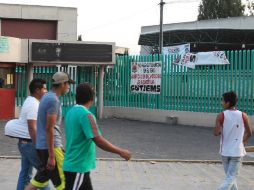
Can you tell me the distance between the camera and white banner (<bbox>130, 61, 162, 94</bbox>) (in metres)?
20.1

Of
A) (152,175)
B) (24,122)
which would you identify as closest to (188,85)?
(152,175)

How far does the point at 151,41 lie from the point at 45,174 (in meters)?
34.2

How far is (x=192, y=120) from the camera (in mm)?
18875

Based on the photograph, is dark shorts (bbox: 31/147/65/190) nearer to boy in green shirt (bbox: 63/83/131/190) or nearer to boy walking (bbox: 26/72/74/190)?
boy walking (bbox: 26/72/74/190)

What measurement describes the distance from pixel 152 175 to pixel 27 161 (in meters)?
3.40

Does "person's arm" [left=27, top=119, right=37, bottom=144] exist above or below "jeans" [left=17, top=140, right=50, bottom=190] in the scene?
above

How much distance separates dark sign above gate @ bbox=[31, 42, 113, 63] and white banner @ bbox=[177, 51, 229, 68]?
3.24m

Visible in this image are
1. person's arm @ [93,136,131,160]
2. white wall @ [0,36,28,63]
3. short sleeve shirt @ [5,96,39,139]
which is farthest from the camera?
white wall @ [0,36,28,63]

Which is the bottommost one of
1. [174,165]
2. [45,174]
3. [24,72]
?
[174,165]

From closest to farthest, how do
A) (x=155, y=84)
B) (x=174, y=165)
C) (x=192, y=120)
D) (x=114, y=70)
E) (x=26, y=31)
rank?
(x=174, y=165), (x=192, y=120), (x=155, y=84), (x=114, y=70), (x=26, y=31)

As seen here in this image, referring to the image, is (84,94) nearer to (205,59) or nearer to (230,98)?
(230,98)

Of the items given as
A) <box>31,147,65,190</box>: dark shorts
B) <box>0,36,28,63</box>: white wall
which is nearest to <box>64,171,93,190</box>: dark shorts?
<box>31,147,65,190</box>: dark shorts

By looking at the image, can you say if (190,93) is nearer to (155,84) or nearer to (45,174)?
(155,84)

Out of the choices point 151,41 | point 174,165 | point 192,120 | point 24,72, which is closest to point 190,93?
point 192,120
